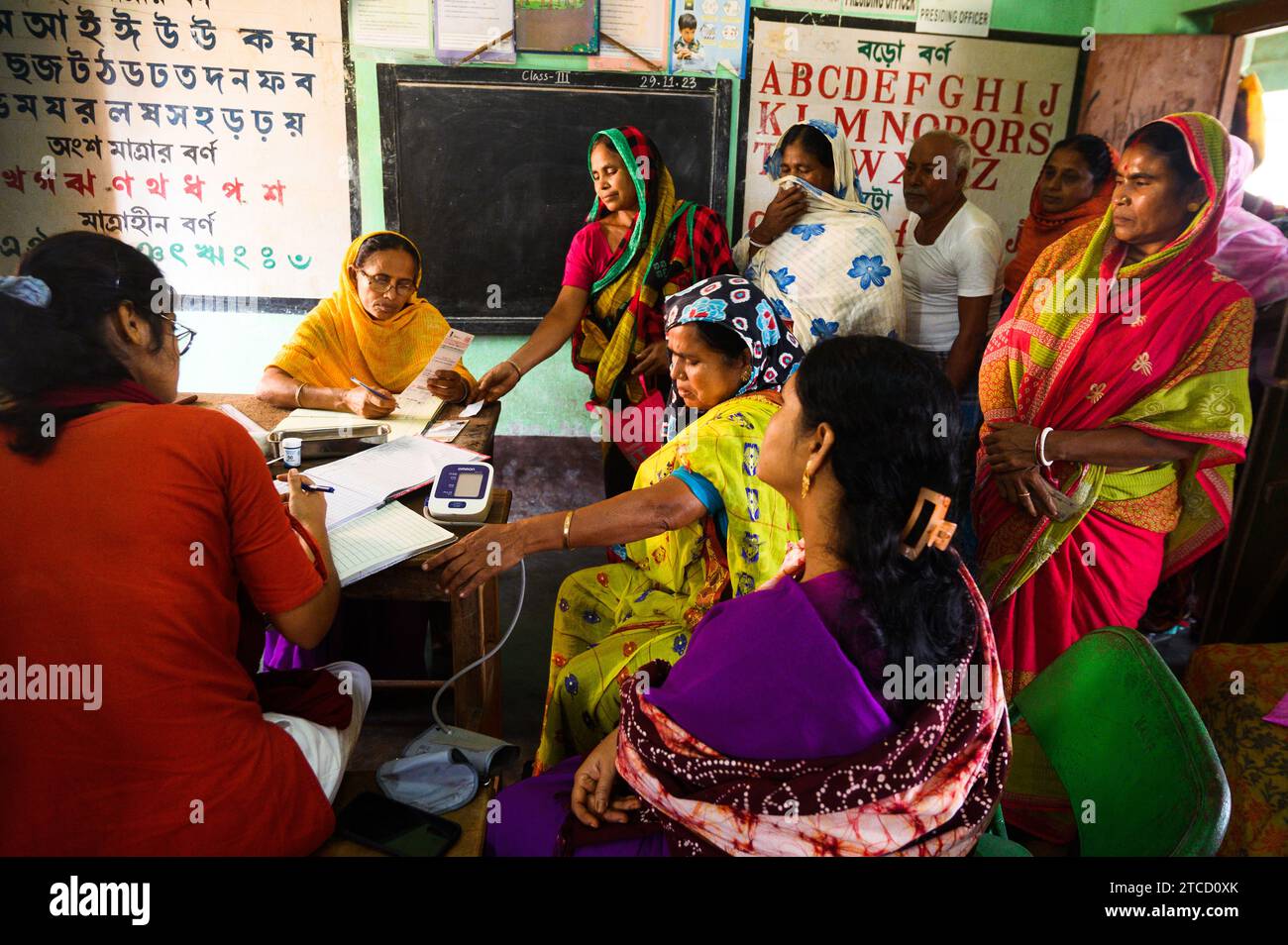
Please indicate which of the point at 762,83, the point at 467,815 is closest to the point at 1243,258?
the point at 762,83

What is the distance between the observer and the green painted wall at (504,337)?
11.1 ft

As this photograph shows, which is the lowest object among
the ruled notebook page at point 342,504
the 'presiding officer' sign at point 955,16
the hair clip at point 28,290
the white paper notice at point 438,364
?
the ruled notebook page at point 342,504

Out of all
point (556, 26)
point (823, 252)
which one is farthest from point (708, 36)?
point (823, 252)

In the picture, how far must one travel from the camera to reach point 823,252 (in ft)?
8.52

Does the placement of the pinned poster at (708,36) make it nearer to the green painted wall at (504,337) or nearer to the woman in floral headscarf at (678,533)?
the green painted wall at (504,337)

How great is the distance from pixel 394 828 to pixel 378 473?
0.81 metres

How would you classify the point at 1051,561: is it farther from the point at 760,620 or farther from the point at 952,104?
the point at 952,104

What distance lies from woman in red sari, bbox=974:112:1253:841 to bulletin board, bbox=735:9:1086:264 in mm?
1614

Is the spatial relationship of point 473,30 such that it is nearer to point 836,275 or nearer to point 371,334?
point 371,334

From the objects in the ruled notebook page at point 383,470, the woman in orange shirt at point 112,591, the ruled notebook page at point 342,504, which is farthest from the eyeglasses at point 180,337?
the ruled notebook page at point 383,470

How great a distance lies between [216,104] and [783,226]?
237cm

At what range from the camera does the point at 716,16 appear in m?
3.38

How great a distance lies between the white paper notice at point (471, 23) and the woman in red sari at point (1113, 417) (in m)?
2.30

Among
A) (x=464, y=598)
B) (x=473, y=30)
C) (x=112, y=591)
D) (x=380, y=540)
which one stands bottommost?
(x=464, y=598)
